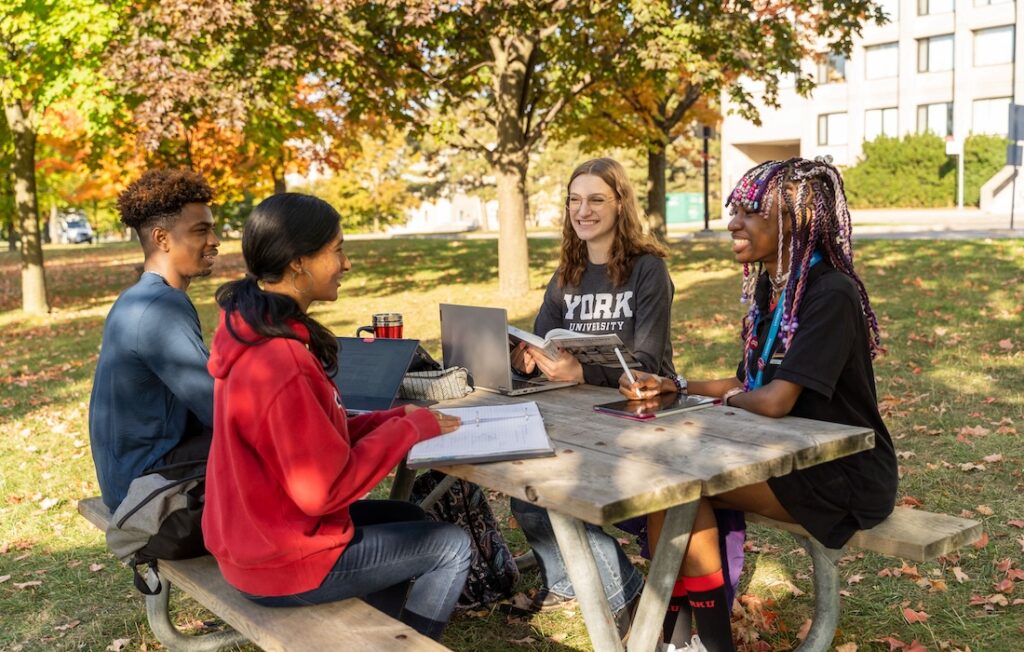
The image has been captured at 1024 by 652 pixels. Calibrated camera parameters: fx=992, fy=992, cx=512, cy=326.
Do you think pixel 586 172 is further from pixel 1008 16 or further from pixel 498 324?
pixel 1008 16

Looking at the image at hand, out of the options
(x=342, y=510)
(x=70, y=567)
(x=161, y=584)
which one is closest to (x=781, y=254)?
(x=342, y=510)

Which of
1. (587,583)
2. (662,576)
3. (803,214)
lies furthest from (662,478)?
(803,214)

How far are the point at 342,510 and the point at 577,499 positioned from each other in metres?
0.79

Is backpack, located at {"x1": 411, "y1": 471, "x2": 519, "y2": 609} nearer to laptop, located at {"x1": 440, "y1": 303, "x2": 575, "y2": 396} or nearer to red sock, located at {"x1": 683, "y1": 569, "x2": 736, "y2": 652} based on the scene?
laptop, located at {"x1": 440, "y1": 303, "x2": 575, "y2": 396}

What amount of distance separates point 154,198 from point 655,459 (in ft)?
7.50

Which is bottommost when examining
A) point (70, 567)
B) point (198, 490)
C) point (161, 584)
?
point (70, 567)

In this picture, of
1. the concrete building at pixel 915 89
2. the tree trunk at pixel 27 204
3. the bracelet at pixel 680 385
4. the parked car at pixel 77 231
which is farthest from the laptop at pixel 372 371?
the parked car at pixel 77 231

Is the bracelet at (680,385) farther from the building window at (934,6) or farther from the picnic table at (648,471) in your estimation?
the building window at (934,6)

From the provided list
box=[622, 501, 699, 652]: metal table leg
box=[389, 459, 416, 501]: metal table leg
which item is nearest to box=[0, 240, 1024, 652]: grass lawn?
box=[389, 459, 416, 501]: metal table leg

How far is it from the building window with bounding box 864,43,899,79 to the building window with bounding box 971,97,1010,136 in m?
4.74

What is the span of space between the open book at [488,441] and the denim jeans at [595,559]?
0.72 metres

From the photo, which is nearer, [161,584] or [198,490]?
[198,490]

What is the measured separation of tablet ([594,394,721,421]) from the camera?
3320 mm

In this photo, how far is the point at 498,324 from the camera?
3.83 meters
